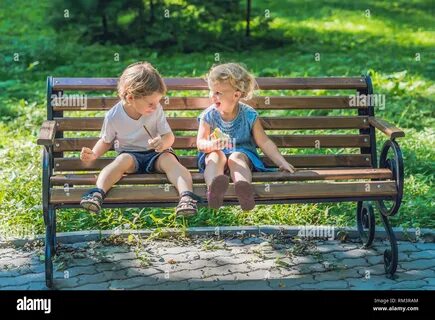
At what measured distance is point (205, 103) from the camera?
17.7ft

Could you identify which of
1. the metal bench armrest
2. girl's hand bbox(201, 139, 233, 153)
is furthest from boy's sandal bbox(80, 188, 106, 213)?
girl's hand bbox(201, 139, 233, 153)

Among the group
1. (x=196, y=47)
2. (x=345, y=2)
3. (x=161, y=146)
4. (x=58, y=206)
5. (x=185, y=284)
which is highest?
(x=345, y=2)

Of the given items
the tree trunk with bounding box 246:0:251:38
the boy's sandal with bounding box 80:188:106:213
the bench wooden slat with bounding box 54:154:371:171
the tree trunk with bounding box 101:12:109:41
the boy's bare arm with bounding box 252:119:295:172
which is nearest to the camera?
the boy's sandal with bounding box 80:188:106:213

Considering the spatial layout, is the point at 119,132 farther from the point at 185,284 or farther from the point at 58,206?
the point at 185,284

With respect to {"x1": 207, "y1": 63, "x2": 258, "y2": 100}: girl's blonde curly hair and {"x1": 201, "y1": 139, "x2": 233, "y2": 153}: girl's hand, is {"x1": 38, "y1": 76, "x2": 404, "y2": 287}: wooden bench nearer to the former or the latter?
{"x1": 201, "y1": 139, "x2": 233, "y2": 153}: girl's hand

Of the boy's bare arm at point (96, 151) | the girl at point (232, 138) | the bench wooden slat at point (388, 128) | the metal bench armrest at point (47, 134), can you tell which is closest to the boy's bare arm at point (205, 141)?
the girl at point (232, 138)

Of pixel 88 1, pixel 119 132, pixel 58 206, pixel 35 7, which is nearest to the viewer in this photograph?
pixel 58 206

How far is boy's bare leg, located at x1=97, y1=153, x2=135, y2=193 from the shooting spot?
15.4 feet

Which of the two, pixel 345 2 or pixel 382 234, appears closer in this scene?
pixel 382 234

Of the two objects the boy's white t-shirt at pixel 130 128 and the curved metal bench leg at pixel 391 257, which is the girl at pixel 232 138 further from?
the curved metal bench leg at pixel 391 257

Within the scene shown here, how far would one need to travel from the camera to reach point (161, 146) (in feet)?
16.2

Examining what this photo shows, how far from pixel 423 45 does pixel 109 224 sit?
771cm

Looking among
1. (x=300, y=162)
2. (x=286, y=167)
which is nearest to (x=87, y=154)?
(x=286, y=167)

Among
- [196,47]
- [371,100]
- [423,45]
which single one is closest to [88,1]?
[196,47]
